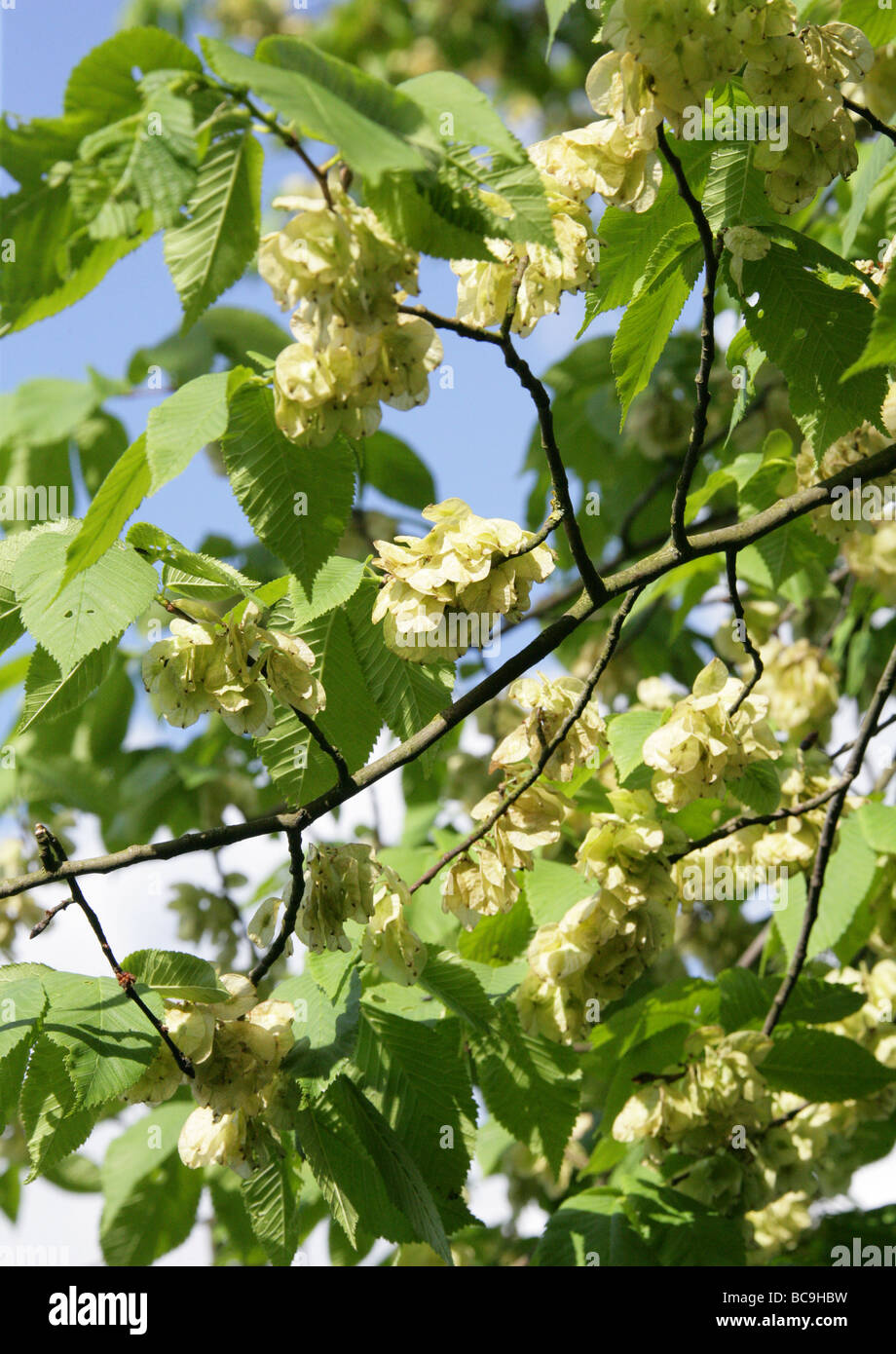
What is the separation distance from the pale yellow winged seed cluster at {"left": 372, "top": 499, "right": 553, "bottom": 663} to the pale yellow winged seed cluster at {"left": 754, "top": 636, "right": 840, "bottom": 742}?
6.40ft

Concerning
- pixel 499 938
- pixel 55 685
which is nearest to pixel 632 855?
pixel 499 938

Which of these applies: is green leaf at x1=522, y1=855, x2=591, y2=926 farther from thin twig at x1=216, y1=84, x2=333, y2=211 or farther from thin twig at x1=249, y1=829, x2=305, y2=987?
thin twig at x1=216, y1=84, x2=333, y2=211

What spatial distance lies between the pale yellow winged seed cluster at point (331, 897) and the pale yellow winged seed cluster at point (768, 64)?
0.94 meters

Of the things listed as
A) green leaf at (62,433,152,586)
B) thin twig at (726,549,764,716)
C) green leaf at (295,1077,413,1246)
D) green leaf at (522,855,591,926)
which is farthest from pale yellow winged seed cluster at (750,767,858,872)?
green leaf at (62,433,152,586)

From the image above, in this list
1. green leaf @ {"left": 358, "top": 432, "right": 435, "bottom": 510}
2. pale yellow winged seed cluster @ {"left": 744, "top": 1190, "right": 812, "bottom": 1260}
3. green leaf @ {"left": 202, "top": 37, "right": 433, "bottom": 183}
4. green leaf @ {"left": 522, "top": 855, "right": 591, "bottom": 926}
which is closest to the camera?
green leaf @ {"left": 202, "top": 37, "right": 433, "bottom": 183}

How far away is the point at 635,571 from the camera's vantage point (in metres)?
1.61

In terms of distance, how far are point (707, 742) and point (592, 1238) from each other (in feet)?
2.80

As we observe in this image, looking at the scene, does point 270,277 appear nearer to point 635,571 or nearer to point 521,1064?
point 635,571

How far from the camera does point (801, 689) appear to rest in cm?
337

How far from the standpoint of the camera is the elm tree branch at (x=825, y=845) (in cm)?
207

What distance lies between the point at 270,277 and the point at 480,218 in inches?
7.8

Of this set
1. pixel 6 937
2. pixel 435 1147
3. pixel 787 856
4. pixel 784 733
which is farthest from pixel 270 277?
pixel 6 937

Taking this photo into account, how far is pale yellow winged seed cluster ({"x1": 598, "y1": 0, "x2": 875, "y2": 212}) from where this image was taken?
1.30m

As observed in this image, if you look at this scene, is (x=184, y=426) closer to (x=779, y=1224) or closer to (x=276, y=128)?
(x=276, y=128)
